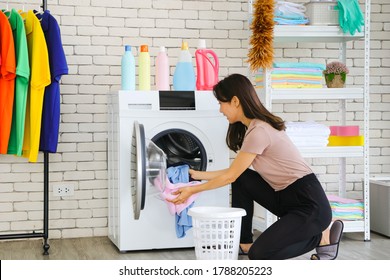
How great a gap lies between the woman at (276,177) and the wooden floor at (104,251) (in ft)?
1.75

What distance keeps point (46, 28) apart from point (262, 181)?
5.54 feet

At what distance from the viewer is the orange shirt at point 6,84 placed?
392 centimetres

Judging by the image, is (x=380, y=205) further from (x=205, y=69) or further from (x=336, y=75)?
(x=205, y=69)

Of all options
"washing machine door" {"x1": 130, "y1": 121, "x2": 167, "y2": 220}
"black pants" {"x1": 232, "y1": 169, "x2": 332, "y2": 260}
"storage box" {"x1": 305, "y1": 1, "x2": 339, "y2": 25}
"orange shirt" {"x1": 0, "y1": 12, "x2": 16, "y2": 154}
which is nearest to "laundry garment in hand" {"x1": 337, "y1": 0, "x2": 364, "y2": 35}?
"storage box" {"x1": 305, "y1": 1, "x2": 339, "y2": 25}

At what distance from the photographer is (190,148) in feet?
13.6

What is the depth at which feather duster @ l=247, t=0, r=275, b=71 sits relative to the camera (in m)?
4.16

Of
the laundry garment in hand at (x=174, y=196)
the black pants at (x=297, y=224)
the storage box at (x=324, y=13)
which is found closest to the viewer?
the black pants at (x=297, y=224)

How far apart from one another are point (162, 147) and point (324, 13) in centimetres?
145

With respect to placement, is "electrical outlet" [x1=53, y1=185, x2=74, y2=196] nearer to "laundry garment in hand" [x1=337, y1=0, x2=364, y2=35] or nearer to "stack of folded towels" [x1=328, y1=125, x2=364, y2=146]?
"stack of folded towels" [x1=328, y1=125, x2=364, y2=146]

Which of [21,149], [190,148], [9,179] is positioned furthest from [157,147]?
[9,179]

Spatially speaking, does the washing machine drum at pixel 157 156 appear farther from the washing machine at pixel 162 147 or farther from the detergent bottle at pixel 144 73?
the detergent bottle at pixel 144 73

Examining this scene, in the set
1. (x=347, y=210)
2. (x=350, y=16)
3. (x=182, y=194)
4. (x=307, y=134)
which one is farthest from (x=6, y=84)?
(x=347, y=210)

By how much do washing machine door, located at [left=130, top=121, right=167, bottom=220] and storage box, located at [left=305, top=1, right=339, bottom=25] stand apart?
1.47 meters

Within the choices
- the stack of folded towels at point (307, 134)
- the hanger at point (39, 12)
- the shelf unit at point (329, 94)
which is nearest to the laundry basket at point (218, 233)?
the shelf unit at point (329, 94)
